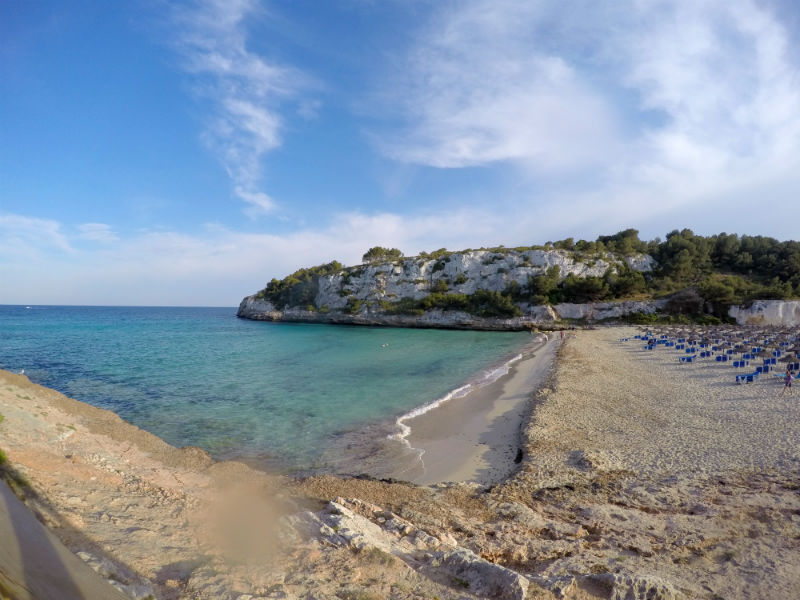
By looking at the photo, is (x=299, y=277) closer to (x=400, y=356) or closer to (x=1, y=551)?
(x=400, y=356)

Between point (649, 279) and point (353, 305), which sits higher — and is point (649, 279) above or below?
above

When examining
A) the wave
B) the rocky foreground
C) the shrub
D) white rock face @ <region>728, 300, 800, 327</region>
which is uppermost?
the shrub

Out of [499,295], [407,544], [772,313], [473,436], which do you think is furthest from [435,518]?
Answer: [772,313]

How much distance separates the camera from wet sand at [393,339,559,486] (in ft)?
29.4

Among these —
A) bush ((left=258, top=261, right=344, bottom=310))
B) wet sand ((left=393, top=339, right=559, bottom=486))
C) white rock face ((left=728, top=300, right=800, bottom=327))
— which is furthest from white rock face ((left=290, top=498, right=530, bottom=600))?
bush ((left=258, top=261, right=344, bottom=310))

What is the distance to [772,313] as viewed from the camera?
4675 centimetres

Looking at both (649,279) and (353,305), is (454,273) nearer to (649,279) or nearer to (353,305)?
(353,305)

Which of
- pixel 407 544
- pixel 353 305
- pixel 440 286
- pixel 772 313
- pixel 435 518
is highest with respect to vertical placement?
pixel 440 286

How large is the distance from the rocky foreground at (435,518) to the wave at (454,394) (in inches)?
144

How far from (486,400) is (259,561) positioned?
502 inches

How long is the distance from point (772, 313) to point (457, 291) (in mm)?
41913

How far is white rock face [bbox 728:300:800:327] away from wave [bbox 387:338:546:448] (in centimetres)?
4163

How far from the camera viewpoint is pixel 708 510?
20.8ft

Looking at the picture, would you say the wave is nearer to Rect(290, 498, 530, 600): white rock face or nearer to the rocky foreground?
the rocky foreground
